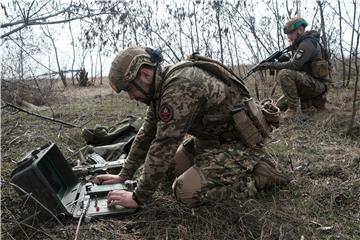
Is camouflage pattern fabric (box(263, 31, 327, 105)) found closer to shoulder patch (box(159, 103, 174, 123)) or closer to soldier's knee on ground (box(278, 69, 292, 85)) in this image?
soldier's knee on ground (box(278, 69, 292, 85))

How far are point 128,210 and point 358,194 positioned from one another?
1657 millimetres

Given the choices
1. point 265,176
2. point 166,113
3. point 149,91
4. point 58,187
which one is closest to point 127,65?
point 149,91

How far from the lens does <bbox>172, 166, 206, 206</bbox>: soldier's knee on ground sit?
285cm

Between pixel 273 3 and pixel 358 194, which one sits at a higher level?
pixel 273 3

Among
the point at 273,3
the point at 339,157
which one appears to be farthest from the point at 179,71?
the point at 273,3

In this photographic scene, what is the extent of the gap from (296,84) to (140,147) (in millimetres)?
3710

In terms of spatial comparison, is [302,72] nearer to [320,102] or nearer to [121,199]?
[320,102]

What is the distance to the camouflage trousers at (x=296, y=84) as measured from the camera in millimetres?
6148

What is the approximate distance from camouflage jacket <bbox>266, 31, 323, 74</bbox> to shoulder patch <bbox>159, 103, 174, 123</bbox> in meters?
3.96

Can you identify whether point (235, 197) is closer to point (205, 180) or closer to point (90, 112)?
point (205, 180)

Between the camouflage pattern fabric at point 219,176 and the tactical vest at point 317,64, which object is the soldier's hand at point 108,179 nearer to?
the camouflage pattern fabric at point 219,176

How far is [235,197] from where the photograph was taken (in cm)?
296

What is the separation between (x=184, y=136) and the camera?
2795 millimetres

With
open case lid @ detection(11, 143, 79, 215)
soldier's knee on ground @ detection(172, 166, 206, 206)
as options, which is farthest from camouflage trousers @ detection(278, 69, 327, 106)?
open case lid @ detection(11, 143, 79, 215)
